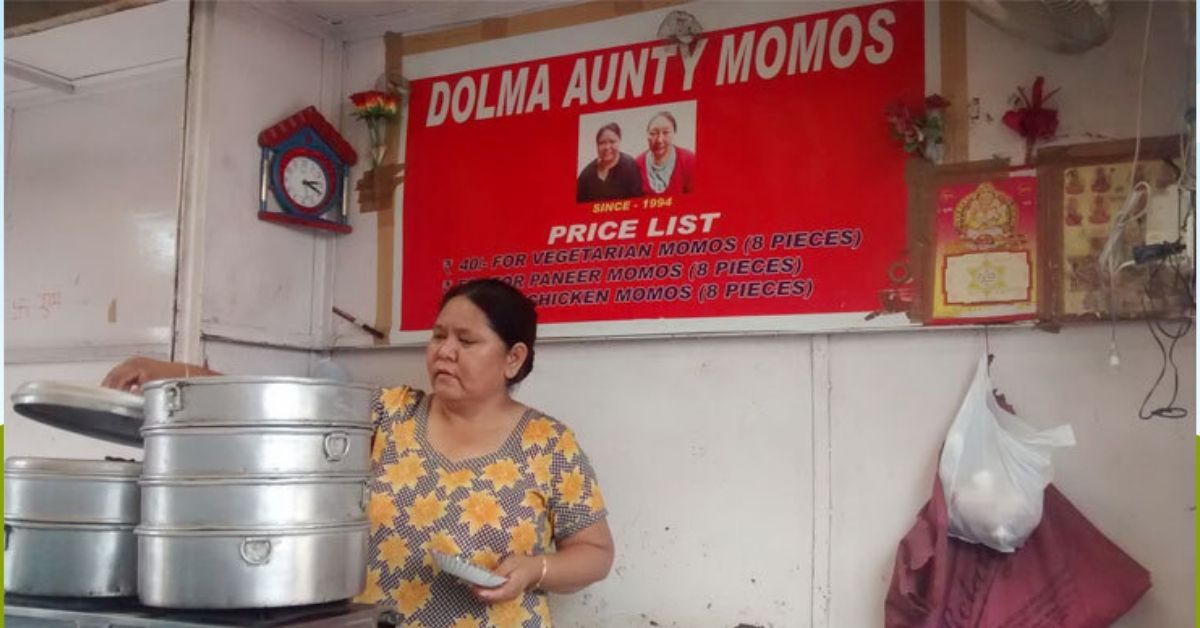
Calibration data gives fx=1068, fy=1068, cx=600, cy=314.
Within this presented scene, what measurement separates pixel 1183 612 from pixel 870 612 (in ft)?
1.82

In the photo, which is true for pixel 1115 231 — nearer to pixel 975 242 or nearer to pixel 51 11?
pixel 975 242

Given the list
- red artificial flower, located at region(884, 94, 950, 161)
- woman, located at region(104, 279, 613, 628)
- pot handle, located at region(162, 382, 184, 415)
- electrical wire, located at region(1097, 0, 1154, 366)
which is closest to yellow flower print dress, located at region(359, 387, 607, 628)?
woman, located at region(104, 279, 613, 628)

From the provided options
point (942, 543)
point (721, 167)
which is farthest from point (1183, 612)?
point (721, 167)

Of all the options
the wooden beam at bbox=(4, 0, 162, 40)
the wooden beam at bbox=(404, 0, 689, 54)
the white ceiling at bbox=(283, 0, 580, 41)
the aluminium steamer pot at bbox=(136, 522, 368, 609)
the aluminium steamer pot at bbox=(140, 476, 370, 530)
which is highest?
the white ceiling at bbox=(283, 0, 580, 41)

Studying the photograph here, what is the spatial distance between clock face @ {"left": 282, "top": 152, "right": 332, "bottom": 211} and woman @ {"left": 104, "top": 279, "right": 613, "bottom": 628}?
748 millimetres

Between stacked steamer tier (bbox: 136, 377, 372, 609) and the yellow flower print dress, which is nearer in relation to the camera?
stacked steamer tier (bbox: 136, 377, 372, 609)

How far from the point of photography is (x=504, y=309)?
2082 mm

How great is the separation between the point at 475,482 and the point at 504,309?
0.34 meters

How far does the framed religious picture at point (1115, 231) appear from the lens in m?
1.92

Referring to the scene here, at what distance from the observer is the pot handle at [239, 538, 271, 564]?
1305 mm

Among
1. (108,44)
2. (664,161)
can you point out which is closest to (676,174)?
(664,161)

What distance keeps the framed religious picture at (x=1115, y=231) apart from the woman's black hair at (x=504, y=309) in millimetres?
992

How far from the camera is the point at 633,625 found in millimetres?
2361

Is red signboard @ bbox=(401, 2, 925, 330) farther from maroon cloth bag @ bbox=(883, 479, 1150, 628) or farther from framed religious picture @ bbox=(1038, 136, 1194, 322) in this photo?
maroon cloth bag @ bbox=(883, 479, 1150, 628)
